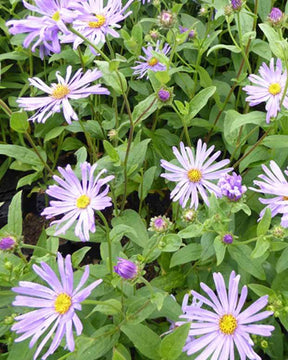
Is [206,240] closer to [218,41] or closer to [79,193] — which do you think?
[79,193]

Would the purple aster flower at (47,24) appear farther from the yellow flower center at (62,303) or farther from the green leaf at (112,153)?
the yellow flower center at (62,303)

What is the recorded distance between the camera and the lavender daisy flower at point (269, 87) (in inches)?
56.7

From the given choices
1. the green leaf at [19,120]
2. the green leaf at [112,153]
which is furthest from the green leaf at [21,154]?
the green leaf at [112,153]

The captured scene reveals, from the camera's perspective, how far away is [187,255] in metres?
1.38

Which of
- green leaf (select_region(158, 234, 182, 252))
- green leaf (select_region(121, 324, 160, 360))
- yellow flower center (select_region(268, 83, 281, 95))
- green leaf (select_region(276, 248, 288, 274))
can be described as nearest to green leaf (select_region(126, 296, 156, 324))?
green leaf (select_region(121, 324, 160, 360))

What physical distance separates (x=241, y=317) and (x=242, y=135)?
70 centimetres

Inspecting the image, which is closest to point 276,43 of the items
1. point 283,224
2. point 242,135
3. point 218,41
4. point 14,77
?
point 242,135

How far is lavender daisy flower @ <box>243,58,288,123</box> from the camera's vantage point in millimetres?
1441

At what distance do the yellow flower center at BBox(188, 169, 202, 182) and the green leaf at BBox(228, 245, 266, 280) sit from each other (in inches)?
10.6

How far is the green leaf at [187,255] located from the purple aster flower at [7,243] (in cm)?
46

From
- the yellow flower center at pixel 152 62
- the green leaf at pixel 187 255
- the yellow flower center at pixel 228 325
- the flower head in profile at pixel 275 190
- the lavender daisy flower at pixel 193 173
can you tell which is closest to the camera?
the yellow flower center at pixel 228 325

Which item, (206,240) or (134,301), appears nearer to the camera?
(134,301)

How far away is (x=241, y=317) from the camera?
1.14 meters

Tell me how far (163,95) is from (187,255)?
472 millimetres
